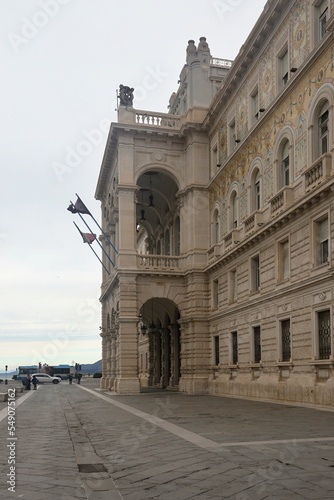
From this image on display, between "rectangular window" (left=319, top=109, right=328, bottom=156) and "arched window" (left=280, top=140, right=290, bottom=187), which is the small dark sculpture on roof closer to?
"arched window" (left=280, top=140, right=290, bottom=187)

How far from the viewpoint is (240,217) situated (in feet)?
98.9

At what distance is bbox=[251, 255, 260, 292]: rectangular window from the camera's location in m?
27.5

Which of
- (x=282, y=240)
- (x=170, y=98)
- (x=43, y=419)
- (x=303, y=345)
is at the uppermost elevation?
(x=170, y=98)

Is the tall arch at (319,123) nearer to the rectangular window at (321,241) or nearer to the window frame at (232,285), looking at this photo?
the rectangular window at (321,241)

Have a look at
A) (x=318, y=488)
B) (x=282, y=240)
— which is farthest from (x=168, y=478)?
(x=282, y=240)

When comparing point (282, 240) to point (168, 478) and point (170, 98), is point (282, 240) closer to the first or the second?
point (168, 478)

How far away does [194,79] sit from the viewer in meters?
37.0

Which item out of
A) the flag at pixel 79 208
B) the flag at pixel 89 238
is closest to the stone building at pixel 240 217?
the flag at pixel 89 238

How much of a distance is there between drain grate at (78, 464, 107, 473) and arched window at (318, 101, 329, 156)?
605 inches

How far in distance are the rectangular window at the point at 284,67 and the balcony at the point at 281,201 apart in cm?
495

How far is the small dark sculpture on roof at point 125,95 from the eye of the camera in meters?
37.3

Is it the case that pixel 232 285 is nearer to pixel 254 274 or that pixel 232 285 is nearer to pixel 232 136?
pixel 254 274

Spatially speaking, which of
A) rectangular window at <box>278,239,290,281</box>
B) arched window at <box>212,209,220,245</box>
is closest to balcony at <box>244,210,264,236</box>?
rectangular window at <box>278,239,290,281</box>

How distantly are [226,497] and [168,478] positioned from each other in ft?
4.42
